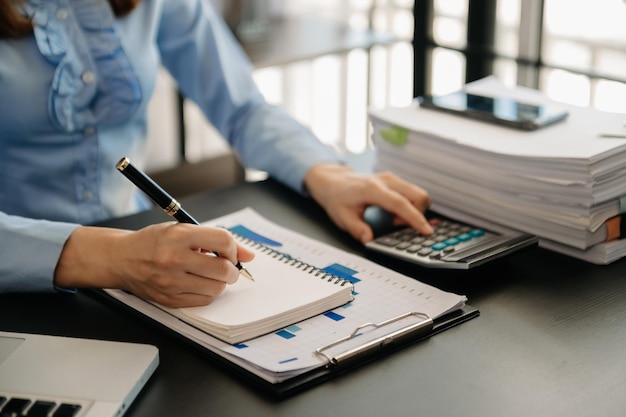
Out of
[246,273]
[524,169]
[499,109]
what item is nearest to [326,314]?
[246,273]

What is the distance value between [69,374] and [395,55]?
267 cm

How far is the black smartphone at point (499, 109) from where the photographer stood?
1211 millimetres

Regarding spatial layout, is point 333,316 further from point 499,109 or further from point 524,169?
point 499,109

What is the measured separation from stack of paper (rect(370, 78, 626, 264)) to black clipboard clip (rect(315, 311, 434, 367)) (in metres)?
0.29

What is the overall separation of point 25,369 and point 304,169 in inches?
23.4

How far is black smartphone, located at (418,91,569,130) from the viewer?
1211 millimetres

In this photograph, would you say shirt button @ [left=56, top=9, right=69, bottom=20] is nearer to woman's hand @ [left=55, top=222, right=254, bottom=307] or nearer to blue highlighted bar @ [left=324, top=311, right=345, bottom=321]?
woman's hand @ [left=55, top=222, right=254, bottom=307]

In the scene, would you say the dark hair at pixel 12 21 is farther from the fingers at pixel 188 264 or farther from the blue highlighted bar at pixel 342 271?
the blue highlighted bar at pixel 342 271

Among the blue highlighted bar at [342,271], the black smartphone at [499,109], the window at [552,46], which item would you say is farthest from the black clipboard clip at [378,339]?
the window at [552,46]

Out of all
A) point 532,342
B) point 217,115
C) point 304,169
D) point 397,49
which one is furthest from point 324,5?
point 532,342

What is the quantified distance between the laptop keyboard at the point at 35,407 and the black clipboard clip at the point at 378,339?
24cm

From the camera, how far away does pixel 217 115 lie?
5.07ft

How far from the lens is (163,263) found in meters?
0.94

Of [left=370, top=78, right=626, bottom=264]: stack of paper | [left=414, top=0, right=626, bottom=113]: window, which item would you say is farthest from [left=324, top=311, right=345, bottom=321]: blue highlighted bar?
[left=414, top=0, right=626, bottom=113]: window
